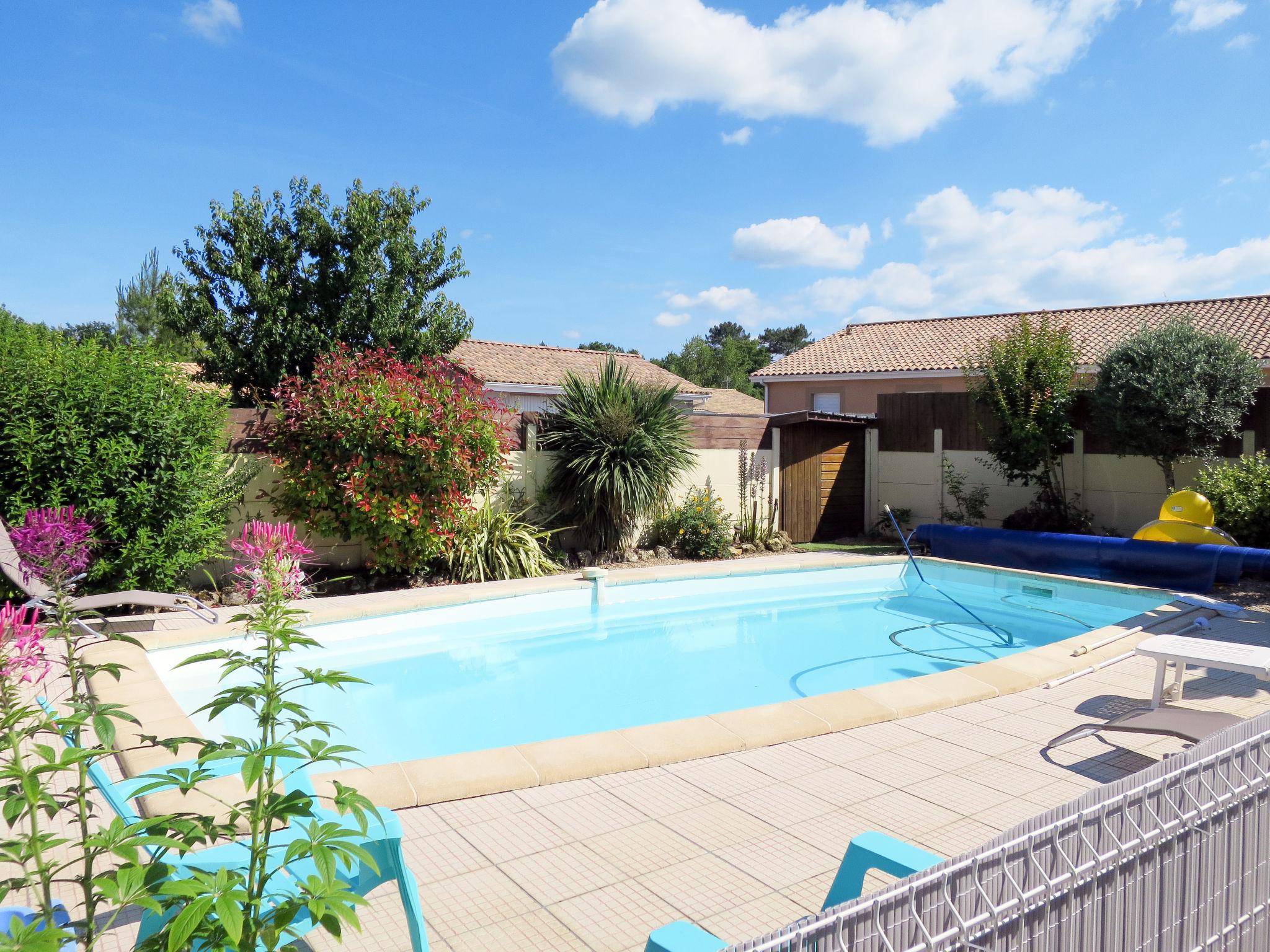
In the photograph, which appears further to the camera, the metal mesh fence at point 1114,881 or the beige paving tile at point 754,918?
the beige paving tile at point 754,918

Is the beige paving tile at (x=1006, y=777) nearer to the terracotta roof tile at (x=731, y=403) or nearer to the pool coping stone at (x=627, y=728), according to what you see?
the pool coping stone at (x=627, y=728)

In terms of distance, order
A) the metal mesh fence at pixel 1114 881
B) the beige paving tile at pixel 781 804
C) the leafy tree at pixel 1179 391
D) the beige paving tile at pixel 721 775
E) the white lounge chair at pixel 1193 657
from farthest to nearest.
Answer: the leafy tree at pixel 1179 391 → the white lounge chair at pixel 1193 657 → the beige paving tile at pixel 721 775 → the beige paving tile at pixel 781 804 → the metal mesh fence at pixel 1114 881

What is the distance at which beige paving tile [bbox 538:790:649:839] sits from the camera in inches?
146

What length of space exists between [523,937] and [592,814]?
1017mm

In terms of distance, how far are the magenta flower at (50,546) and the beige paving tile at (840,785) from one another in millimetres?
3290

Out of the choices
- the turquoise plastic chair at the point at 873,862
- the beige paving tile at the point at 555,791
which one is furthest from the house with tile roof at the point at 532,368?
the turquoise plastic chair at the point at 873,862

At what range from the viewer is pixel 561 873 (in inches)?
130

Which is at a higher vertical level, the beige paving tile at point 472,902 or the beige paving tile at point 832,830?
the beige paving tile at point 832,830

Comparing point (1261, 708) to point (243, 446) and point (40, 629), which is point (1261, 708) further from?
point (243, 446)

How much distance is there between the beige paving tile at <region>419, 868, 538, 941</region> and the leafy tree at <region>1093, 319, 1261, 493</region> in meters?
11.0

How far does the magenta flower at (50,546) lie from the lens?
1924mm

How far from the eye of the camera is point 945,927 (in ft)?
5.29

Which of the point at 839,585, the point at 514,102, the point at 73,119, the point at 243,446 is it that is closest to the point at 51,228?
the point at 73,119

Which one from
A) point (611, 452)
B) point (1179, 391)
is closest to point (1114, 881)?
point (611, 452)
